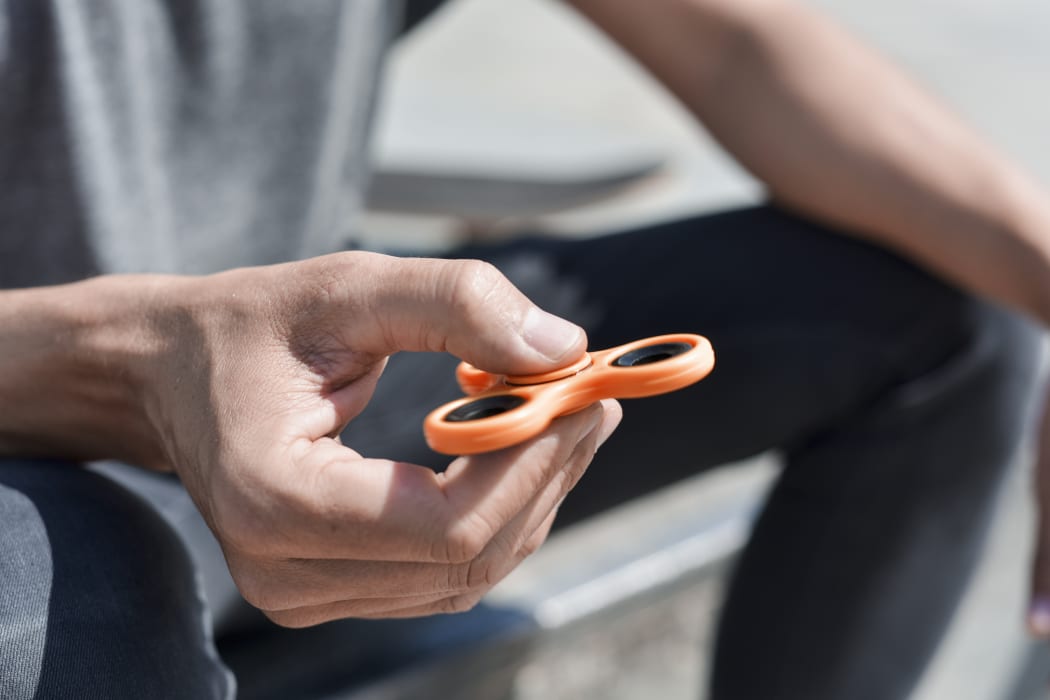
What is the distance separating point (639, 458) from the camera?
0.89 metres

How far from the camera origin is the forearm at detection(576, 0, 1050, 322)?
90 cm

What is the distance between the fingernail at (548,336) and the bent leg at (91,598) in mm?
248

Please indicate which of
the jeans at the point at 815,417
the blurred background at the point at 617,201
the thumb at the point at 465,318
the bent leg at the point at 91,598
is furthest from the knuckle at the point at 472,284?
the blurred background at the point at 617,201

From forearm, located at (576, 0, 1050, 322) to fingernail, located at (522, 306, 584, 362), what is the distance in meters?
0.54

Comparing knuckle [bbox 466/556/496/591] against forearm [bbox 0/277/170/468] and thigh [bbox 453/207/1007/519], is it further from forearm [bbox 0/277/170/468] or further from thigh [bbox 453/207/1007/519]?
thigh [bbox 453/207/1007/519]

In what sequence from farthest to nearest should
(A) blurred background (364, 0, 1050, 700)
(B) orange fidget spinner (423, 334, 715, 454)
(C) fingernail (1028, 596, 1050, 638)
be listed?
(A) blurred background (364, 0, 1050, 700)
(C) fingernail (1028, 596, 1050, 638)
(B) orange fidget spinner (423, 334, 715, 454)

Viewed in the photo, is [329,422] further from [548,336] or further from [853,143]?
[853,143]

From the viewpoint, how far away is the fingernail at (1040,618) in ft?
2.88

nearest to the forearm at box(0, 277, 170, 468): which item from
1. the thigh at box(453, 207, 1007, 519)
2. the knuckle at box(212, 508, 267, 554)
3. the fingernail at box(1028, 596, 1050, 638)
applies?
the knuckle at box(212, 508, 267, 554)

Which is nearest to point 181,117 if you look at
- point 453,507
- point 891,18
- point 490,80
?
point 453,507

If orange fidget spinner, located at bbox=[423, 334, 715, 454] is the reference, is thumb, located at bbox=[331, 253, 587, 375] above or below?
above

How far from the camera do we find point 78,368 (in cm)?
57

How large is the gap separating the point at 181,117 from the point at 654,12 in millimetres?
444

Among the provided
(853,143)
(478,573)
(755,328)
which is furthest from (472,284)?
(853,143)
